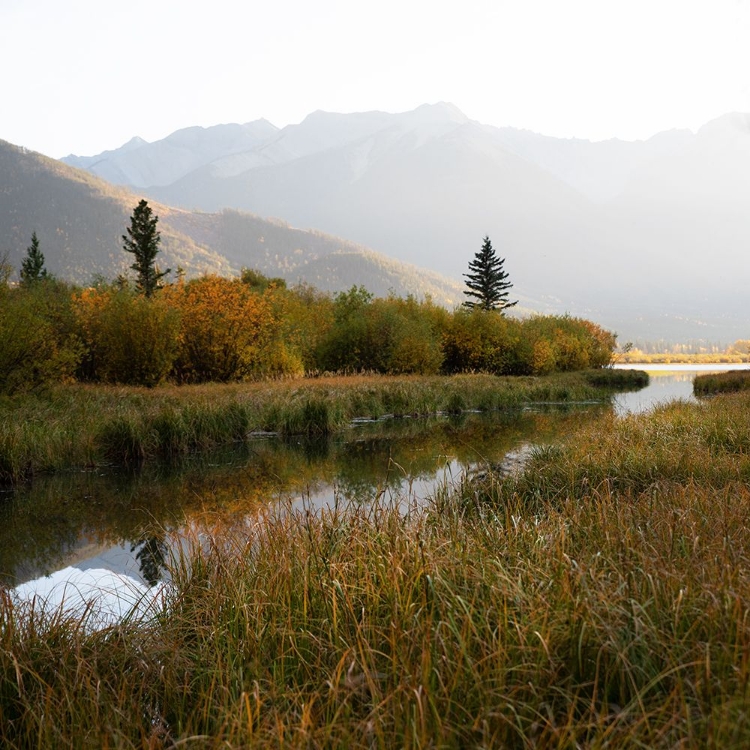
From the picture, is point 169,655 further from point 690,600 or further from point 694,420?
point 694,420

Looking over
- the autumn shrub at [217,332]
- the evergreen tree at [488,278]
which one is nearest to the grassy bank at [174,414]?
the autumn shrub at [217,332]

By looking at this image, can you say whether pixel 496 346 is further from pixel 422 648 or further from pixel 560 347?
pixel 422 648

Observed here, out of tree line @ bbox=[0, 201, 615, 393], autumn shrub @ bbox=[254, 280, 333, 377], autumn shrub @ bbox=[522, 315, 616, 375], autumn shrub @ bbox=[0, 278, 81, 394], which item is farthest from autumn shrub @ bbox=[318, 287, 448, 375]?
autumn shrub @ bbox=[0, 278, 81, 394]

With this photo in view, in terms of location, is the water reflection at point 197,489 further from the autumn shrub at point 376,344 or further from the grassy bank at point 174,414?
the autumn shrub at point 376,344

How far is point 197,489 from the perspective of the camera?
1225 centimetres

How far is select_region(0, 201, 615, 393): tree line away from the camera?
19.5 metres

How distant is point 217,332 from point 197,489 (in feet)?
65.3

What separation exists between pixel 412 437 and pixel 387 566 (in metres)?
15.3

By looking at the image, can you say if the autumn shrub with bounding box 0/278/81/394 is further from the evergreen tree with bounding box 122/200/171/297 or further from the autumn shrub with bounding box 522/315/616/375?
the autumn shrub with bounding box 522/315/616/375

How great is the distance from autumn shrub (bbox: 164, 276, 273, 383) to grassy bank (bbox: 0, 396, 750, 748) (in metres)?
26.8

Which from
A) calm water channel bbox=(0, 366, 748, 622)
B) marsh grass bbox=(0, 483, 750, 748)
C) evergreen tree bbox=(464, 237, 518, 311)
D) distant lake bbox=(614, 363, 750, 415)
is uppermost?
evergreen tree bbox=(464, 237, 518, 311)

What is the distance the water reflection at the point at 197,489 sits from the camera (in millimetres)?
8469

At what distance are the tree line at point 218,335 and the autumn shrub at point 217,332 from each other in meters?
0.05

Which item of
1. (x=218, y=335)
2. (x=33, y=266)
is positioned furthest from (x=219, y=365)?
(x=33, y=266)
